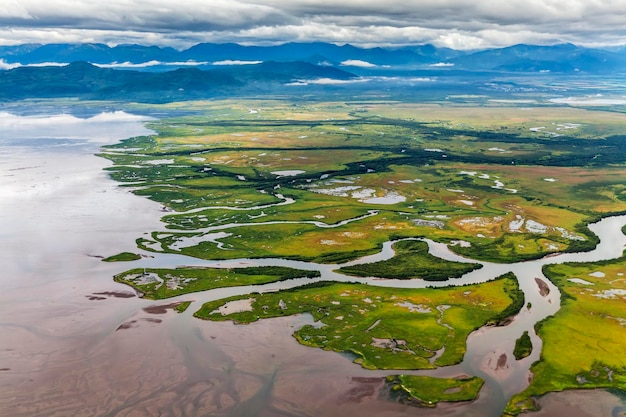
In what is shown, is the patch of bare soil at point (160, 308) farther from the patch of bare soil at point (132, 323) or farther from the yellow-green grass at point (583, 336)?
the yellow-green grass at point (583, 336)

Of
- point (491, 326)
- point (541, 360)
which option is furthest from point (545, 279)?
point (541, 360)

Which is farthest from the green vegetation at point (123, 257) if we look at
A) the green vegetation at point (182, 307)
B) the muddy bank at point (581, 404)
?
the muddy bank at point (581, 404)

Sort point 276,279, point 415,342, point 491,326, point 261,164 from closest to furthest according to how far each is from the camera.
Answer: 1. point 415,342
2. point 491,326
3. point 276,279
4. point 261,164

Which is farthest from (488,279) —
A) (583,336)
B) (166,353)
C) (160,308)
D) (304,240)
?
(166,353)

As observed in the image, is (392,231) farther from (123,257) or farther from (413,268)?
(123,257)

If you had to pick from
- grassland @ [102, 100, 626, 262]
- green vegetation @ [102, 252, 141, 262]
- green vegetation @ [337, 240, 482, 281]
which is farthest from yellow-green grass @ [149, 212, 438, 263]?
green vegetation @ [102, 252, 141, 262]

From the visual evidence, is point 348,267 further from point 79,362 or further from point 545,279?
point 79,362
